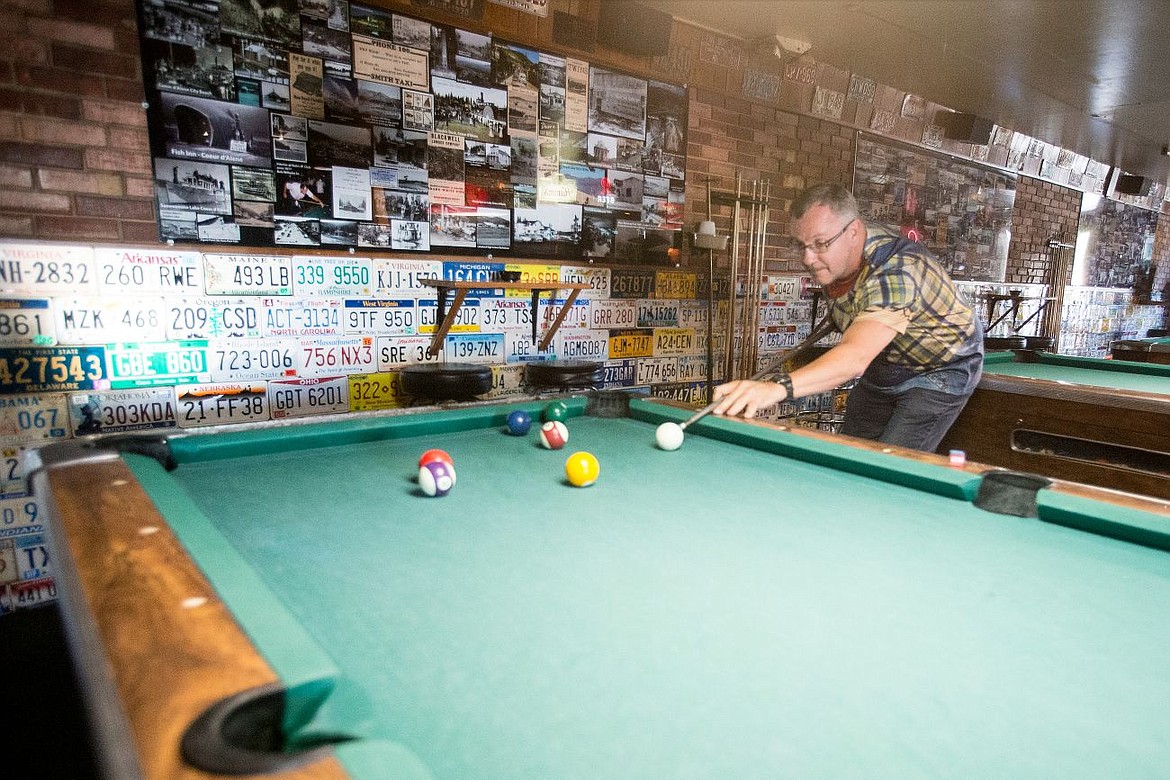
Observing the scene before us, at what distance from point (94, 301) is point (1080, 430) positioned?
4235mm

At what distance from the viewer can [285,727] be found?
61 cm

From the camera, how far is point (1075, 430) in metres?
2.97

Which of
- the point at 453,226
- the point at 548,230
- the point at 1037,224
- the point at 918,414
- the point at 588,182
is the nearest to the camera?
the point at 918,414

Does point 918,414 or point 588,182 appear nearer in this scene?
point 918,414

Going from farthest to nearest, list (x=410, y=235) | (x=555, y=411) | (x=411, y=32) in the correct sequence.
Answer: (x=410, y=235) < (x=411, y=32) < (x=555, y=411)

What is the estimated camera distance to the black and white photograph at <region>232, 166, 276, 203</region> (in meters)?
2.99

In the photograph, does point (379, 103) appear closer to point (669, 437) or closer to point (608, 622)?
point (669, 437)

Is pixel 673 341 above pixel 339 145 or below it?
below

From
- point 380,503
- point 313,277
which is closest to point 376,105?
point 313,277

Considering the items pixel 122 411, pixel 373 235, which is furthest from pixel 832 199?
pixel 122 411

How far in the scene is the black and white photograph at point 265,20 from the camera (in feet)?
9.52

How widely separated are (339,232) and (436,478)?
2.29m

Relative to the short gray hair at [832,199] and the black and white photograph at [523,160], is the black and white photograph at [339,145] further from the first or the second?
the short gray hair at [832,199]

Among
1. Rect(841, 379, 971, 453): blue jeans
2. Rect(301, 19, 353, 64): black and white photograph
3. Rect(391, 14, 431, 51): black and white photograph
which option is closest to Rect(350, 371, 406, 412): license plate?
Rect(301, 19, 353, 64): black and white photograph
